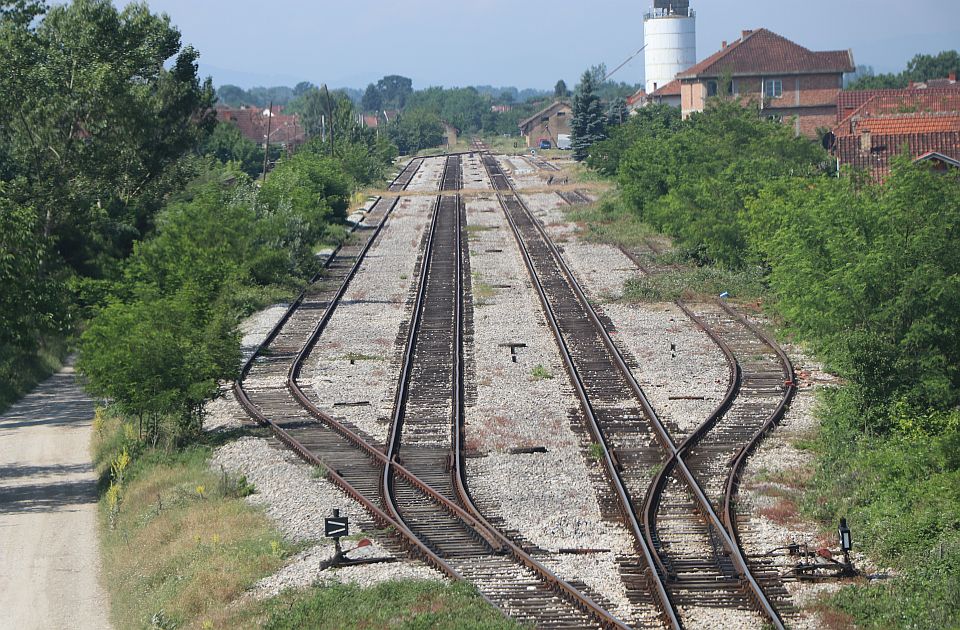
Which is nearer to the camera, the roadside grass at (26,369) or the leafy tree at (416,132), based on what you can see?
the roadside grass at (26,369)

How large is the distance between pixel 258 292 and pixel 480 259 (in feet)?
34.4

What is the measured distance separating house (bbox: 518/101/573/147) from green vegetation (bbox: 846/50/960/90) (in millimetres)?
32873

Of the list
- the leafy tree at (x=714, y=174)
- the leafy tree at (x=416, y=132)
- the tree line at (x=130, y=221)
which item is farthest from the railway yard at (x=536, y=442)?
the leafy tree at (x=416, y=132)

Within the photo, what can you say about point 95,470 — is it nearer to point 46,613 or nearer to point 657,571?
point 46,613

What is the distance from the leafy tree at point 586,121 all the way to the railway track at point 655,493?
63.3 metres

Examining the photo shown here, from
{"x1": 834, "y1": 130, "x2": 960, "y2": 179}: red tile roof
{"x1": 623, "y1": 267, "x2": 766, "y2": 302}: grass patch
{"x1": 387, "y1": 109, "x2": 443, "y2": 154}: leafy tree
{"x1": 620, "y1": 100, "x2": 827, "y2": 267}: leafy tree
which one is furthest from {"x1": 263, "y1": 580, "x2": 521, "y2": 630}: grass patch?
{"x1": 387, "y1": 109, "x2": 443, "y2": 154}: leafy tree

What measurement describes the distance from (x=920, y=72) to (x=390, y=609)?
426 feet

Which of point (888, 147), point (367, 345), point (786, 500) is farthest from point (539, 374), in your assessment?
point (888, 147)

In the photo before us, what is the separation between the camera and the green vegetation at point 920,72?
118569 mm

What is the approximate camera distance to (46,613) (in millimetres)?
14852

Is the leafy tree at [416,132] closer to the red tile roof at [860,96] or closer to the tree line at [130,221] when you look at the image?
the red tile roof at [860,96]

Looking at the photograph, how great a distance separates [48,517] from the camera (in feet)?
62.1

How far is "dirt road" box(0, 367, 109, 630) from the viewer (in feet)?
49.5

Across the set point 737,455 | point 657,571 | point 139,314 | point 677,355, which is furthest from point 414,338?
point 657,571
